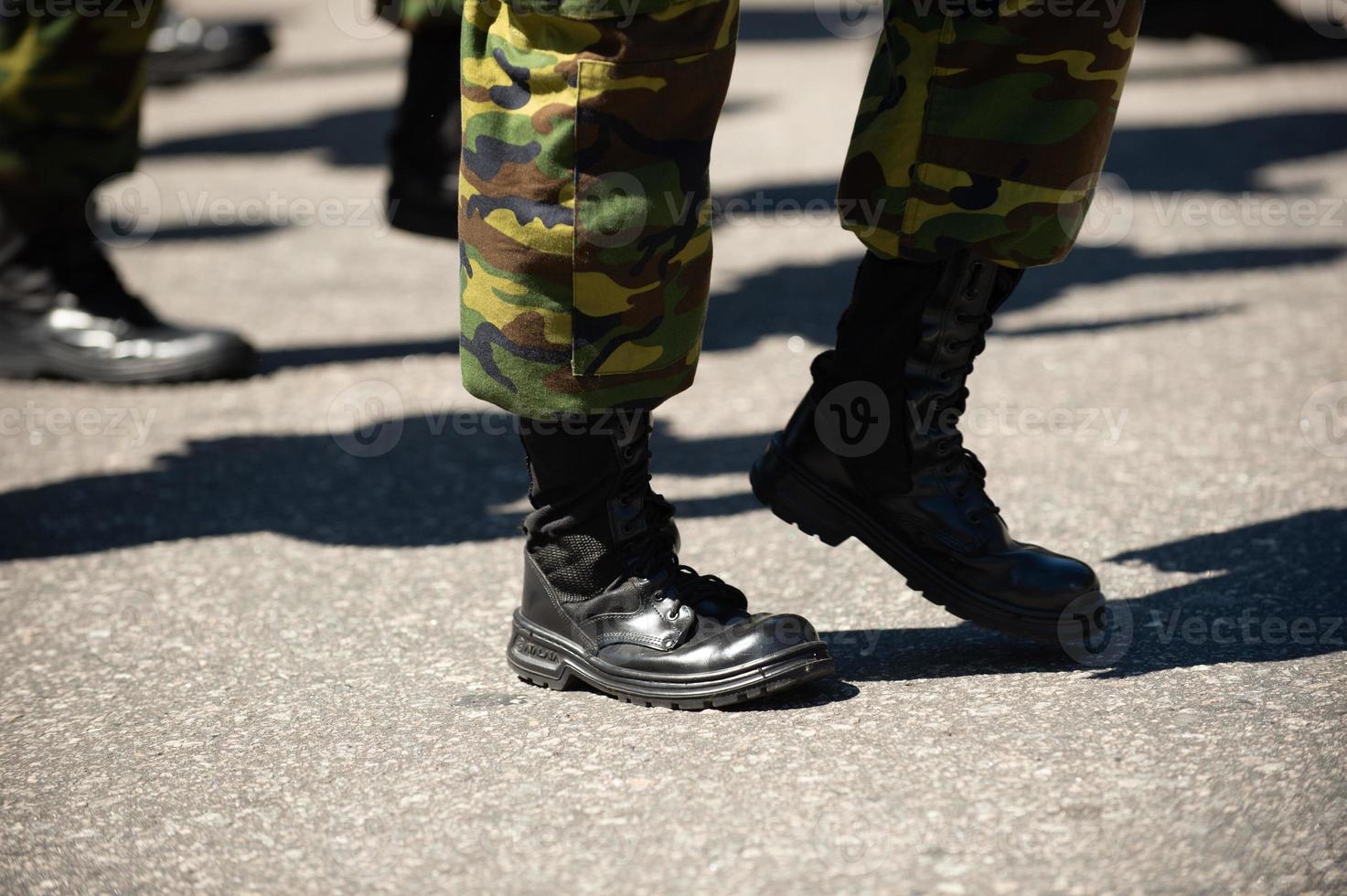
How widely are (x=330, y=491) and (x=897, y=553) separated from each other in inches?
47.6

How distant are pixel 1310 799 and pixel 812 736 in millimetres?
522

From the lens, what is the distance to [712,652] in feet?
5.62

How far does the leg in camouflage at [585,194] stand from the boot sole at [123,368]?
5.76ft

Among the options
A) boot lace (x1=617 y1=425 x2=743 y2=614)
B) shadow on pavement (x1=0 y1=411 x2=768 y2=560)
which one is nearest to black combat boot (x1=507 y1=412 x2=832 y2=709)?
boot lace (x1=617 y1=425 x2=743 y2=614)

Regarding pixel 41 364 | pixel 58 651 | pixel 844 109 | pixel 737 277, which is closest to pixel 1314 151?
pixel 844 109

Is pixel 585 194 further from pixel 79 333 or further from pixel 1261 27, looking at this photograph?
pixel 1261 27

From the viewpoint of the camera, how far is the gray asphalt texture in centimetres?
145

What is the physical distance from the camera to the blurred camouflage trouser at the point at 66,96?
2.98 m

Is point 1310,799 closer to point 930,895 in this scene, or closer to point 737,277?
point 930,895

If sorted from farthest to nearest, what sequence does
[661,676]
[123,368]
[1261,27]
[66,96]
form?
1. [1261,27]
2. [123,368]
3. [66,96]
4. [661,676]

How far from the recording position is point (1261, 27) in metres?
6.54

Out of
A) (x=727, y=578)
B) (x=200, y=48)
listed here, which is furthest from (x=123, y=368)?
(x=200, y=48)

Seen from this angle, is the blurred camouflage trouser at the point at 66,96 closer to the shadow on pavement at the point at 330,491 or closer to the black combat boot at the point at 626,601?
the shadow on pavement at the point at 330,491

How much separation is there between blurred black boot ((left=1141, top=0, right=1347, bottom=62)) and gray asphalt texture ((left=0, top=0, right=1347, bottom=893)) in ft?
8.64
